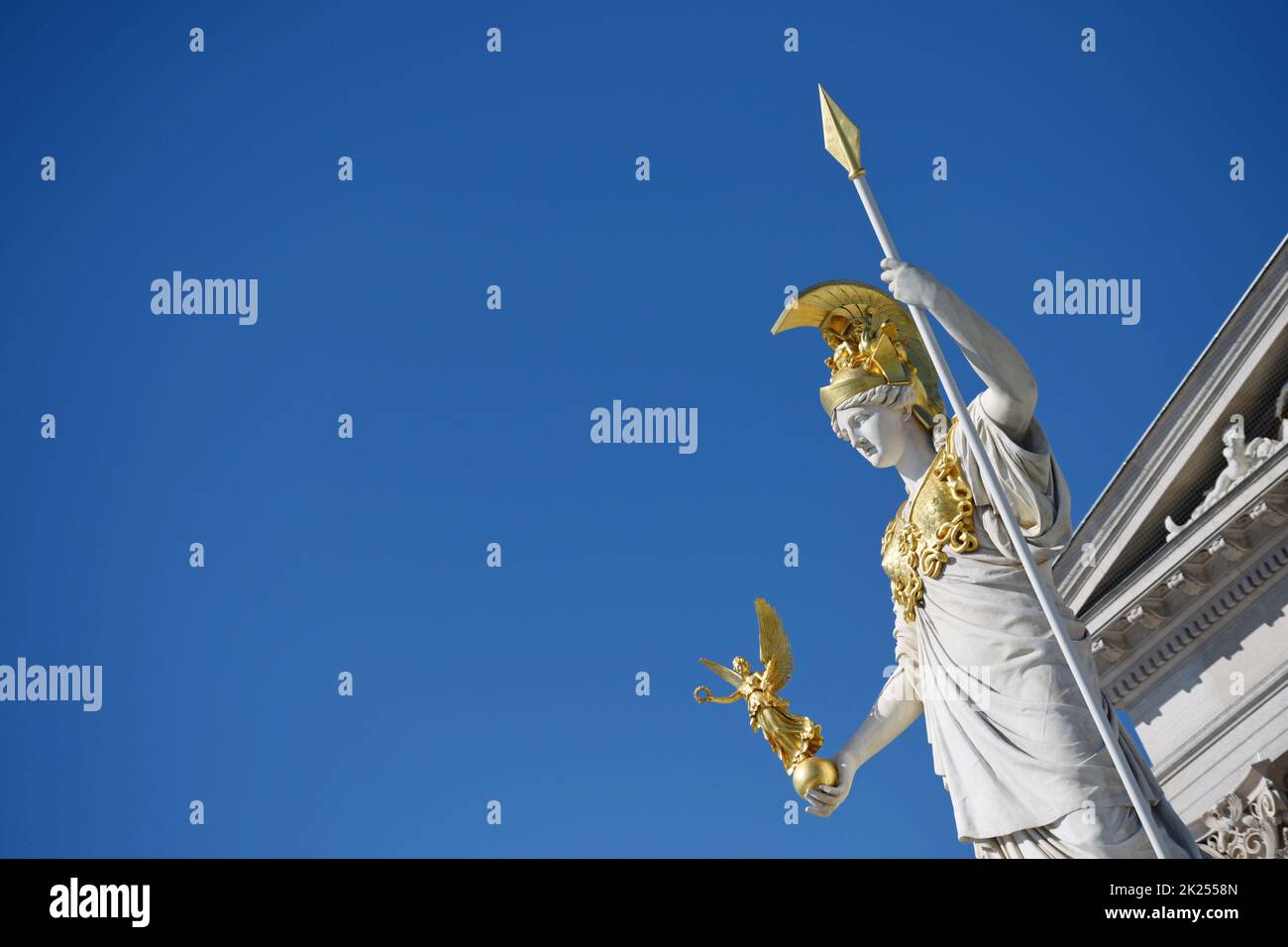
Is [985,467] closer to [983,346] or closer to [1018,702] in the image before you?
[983,346]

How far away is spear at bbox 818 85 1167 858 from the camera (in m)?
7.28

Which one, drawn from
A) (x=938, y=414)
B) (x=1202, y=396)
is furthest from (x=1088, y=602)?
(x=938, y=414)

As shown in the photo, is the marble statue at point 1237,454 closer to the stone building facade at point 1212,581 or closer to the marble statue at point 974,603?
the stone building facade at point 1212,581

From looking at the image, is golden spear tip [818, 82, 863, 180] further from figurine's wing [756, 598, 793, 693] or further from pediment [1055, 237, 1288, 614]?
pediment [1055, 237, 1288, 614]

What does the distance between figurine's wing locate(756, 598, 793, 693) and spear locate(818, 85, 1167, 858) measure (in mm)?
1324

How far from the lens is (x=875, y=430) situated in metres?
8.62

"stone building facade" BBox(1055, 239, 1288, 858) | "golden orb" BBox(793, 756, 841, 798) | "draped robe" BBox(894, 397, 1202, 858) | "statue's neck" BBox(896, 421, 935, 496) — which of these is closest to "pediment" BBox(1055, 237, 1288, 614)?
"stone building facade" BBox(1055, 239, 1288, 858)

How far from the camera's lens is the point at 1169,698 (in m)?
21.4

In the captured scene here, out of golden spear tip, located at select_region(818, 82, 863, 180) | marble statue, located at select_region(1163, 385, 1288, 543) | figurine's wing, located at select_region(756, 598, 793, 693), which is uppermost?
marble statue, located at select_region(1163, 385, 1288, 543)

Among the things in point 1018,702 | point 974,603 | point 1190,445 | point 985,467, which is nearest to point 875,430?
point 985,467

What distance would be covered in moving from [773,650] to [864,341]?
1694 millimetres

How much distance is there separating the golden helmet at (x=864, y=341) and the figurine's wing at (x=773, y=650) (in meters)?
1.10

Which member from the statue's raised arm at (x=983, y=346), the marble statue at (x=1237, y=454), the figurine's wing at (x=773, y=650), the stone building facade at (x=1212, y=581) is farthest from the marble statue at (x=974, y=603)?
the marble statue at (x=1237, y=454)

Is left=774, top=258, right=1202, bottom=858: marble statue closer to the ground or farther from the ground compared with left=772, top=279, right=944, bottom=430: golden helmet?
closer to the ground
